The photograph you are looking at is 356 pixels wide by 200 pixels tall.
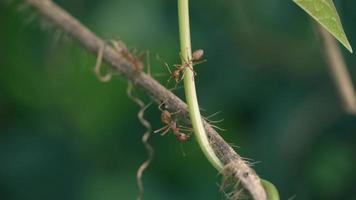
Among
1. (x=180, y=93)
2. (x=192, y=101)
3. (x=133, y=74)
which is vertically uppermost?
(x=180, y=93)

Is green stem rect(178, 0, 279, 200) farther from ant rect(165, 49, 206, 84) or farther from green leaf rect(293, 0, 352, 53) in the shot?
green leaf rect(293, 0, 352, 53)

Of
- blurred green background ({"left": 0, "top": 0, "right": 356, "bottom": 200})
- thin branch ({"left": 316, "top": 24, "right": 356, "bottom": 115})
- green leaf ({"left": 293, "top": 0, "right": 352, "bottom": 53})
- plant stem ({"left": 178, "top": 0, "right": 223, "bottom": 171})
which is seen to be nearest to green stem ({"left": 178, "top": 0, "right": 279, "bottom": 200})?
plant stem ({"left": 178, "top": 0, "right": 223, "bottom": 171})

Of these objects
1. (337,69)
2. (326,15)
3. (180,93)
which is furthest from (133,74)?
(180,93)

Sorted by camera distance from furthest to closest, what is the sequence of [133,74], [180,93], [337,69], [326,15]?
[180,93]
[337,69]
[133,74]
[326,15]

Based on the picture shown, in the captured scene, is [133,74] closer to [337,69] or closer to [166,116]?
[166,116]

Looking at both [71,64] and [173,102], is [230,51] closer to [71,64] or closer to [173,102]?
[71,64]

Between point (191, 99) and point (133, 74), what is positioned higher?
point (133, 74)

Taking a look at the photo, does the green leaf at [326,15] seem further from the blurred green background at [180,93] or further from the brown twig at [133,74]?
the blurred green background at [180,93]
